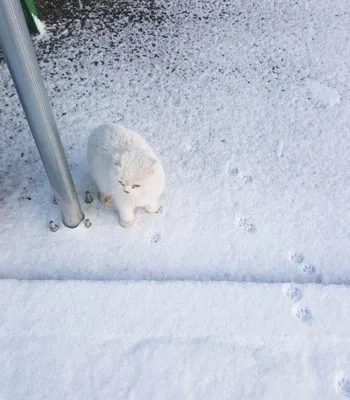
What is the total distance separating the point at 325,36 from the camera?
3102mm

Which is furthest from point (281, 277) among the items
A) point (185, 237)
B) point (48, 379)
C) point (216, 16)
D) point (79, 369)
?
point (216, 16)

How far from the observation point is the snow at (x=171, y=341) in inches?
69.1

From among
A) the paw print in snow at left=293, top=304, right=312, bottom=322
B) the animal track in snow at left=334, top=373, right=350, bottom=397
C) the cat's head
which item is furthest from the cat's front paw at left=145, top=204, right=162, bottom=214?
the animal track in snow at left=334, top=373, right=350, bottom=397

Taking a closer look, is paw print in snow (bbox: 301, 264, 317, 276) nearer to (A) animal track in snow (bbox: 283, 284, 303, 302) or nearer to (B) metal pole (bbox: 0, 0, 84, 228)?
(A) animal track in snow (bbox: 283, 284, 303, 302)

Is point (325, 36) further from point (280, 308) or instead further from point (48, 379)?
point (48, 379)

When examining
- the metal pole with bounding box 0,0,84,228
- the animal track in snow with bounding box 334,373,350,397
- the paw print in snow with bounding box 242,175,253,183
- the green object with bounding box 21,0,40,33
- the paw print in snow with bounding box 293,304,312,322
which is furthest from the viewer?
the green object with bounding box 21,0,40,33

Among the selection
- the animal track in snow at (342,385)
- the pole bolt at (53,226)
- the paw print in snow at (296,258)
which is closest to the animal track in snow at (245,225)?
the paw print in snow at (296,258)

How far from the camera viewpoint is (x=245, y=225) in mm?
2217

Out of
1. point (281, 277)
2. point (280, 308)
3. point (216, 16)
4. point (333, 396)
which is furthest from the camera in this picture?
point (216, 16)

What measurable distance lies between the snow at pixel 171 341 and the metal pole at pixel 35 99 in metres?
0.39

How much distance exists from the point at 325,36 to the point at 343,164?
3.77ft

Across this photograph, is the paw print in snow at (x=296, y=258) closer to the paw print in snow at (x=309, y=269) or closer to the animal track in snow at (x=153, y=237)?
the paw print in snow at (x=309, y=269)

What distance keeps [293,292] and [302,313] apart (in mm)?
98

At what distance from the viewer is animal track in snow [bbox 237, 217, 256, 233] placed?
2.20 meters
